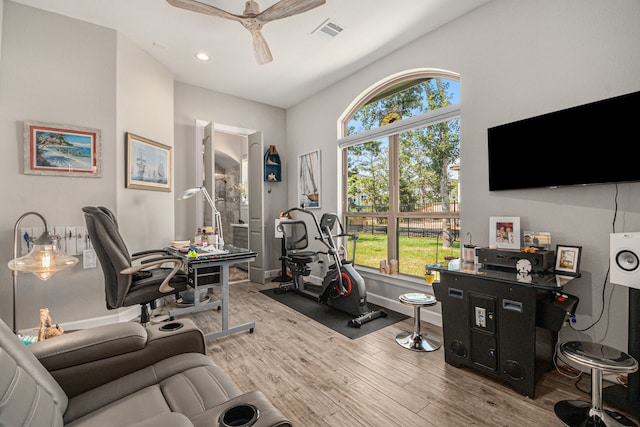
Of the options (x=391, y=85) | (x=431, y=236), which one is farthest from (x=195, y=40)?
(x=431, y=236)

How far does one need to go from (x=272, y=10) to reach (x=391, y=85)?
6.27 feet

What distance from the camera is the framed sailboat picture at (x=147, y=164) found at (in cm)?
Answer: 331

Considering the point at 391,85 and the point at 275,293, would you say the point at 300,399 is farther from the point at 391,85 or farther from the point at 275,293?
the point at 391,85

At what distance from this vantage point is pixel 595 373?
5.22ft

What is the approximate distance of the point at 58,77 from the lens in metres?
2.84

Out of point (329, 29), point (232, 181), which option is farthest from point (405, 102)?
point (232, 181)

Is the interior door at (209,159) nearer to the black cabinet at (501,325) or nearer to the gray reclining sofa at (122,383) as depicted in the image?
the gray reclining sofa at (122,383)

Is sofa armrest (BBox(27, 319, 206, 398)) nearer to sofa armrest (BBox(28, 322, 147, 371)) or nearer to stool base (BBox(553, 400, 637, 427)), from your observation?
sofa armrest (BBox(28, 322, 147, 371))

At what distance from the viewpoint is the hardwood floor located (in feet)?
5.68

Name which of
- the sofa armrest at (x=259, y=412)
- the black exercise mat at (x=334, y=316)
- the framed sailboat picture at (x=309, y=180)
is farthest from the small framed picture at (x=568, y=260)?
the framed sailboat picture at (x=309, y=180)

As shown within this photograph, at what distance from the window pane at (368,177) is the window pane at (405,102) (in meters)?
0.30

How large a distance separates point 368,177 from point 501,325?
253cm

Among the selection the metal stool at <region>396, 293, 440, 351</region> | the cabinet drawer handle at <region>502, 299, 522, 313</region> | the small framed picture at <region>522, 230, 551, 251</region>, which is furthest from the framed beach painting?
A: the small framed picture at <region>522, 230, 551, 251</region>

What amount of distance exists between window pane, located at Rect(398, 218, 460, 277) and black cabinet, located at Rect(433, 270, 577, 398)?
82cm
